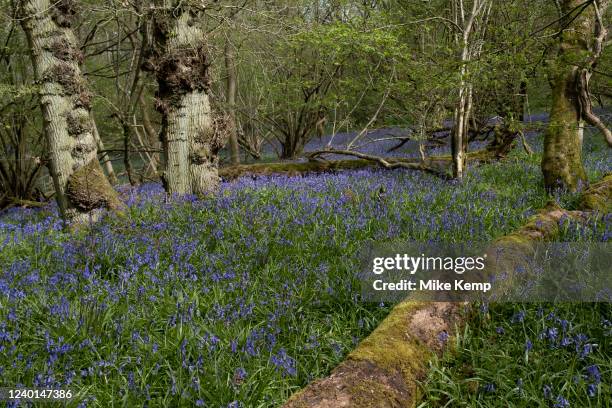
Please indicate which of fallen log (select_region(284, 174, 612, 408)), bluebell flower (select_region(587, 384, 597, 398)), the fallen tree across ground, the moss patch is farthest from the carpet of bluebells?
the fallen tree across ground

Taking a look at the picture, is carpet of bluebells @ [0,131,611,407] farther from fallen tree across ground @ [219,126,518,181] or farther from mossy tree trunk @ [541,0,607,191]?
fallen tree across ground @ [219,126,518,181]

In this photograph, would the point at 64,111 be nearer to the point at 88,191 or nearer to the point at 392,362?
the point at 88,191

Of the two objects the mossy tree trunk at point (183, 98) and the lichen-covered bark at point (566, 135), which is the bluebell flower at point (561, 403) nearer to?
the lichen-covered bark at point (566, 135)

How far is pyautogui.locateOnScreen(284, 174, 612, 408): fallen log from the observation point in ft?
7.80

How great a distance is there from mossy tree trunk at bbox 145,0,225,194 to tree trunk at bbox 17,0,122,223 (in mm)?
→ 1102

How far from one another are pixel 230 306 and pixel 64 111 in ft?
14.2

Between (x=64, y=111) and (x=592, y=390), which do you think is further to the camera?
(x=64, y=111)

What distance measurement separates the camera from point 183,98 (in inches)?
277

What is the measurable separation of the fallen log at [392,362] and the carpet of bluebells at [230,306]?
17 centimetres

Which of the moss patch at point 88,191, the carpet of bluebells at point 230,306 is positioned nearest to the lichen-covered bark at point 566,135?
the carpet of bluebells at point 230,306

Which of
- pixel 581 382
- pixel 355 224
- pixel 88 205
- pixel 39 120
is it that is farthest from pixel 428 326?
pixel 39 120

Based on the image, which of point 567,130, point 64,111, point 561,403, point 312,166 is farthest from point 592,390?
point 312,166

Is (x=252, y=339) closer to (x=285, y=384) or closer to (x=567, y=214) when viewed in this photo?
(x=285, y=384)

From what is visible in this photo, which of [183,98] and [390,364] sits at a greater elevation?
[183,98]
